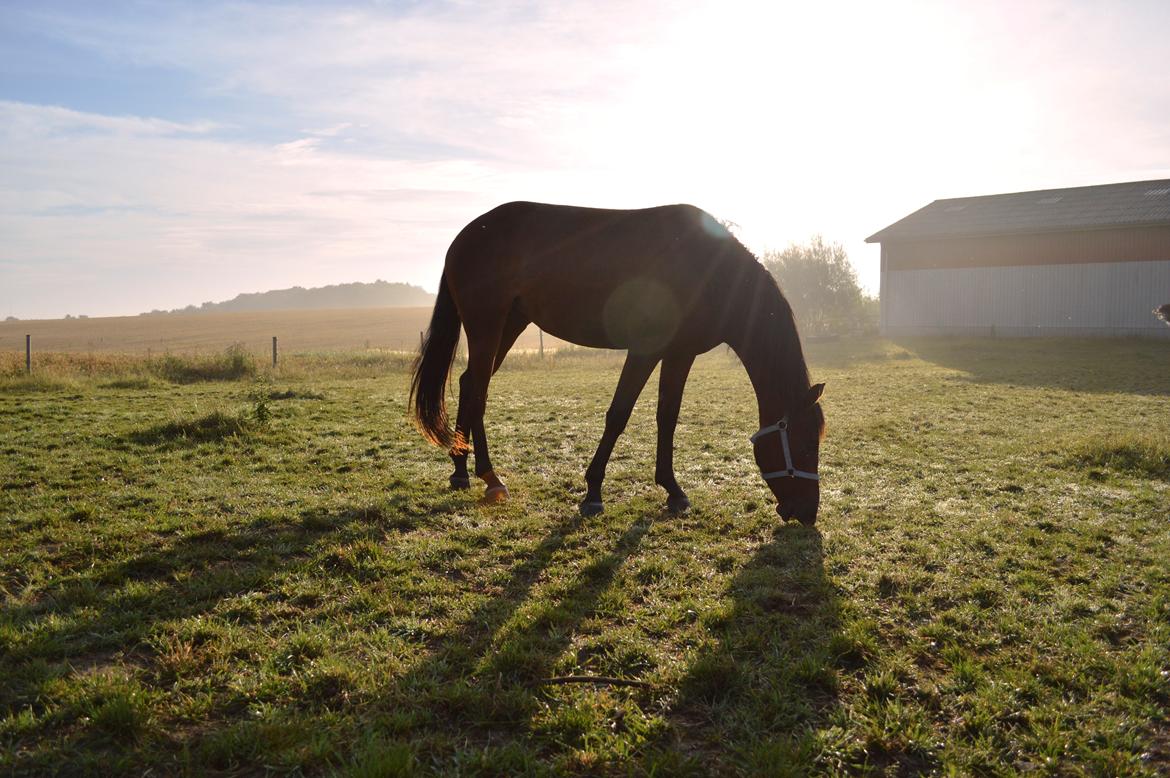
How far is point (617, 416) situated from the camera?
557 centimetres

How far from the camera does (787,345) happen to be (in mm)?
5090

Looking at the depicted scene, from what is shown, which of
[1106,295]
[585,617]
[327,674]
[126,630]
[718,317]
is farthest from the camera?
[1106,295]

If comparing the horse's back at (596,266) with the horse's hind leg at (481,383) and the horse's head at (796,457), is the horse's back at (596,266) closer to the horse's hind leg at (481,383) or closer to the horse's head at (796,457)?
the horse's hind leg at (481,383)

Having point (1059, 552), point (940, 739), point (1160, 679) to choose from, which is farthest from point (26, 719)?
point (1059, 552)

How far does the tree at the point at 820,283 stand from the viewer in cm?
3656

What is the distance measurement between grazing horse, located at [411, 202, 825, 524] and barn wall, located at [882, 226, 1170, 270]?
1055 inches

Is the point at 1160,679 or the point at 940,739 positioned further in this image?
the point at 1160,679

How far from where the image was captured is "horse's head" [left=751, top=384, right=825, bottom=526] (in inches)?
190

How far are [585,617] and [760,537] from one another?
1.84 m

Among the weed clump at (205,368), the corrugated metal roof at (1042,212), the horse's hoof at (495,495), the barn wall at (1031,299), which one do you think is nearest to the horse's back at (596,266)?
the horse's hoof at (495,495)

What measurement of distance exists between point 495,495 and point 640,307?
77.5 inches

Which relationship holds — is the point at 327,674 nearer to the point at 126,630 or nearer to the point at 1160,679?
the point at 126,630

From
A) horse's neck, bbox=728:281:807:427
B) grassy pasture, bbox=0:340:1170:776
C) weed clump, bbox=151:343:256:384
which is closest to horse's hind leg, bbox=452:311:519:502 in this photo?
grassy pasture, bbox=0:340:1170:776

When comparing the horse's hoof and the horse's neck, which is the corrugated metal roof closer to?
the horse's neck
